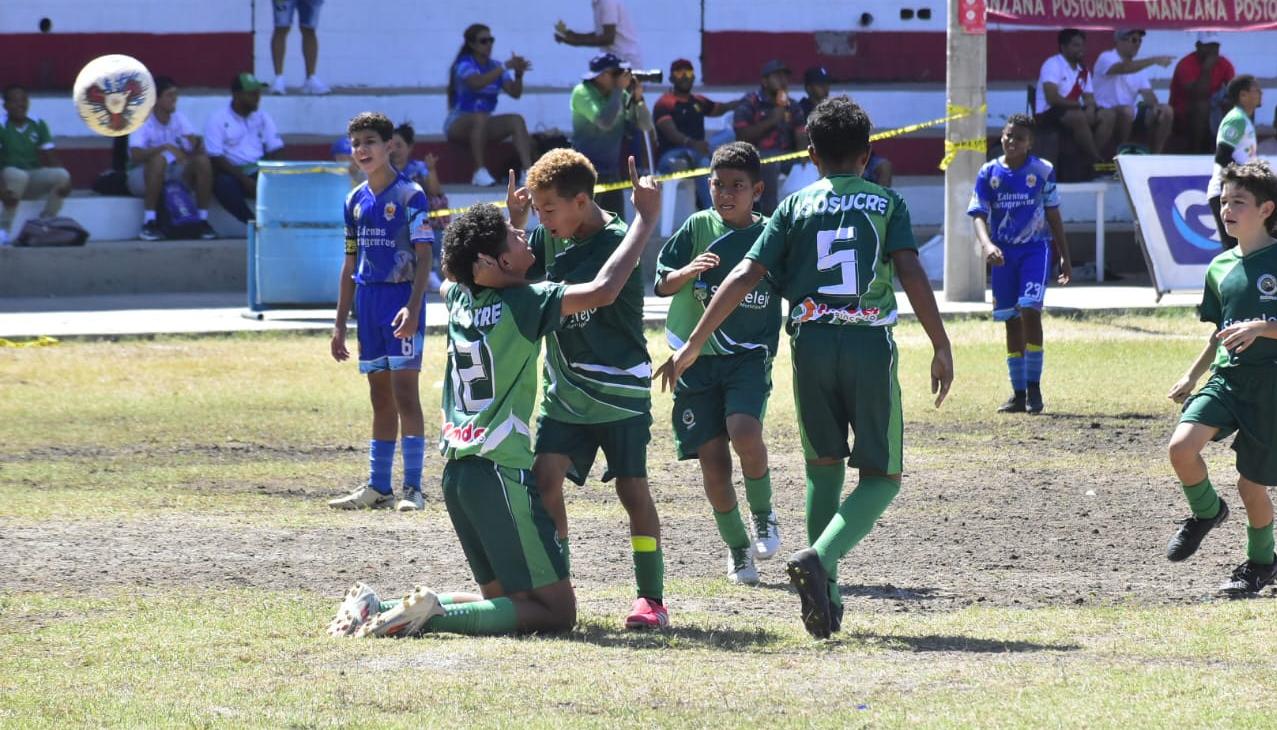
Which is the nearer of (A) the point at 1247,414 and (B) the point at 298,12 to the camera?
(A) the point at 1247,414

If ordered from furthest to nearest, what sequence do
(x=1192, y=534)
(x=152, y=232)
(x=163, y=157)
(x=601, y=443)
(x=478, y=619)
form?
(x=152, y=232), (x=163, y=157), (x=1192, y=534), (x=601, y=443), (x=478, y=619)

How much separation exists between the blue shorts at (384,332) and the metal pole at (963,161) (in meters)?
10.2

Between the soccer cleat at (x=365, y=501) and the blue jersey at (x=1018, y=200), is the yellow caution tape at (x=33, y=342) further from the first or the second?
the blue jersey at (x=1018, y=200)

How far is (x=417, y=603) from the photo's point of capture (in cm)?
638

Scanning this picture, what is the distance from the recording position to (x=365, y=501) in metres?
9.85

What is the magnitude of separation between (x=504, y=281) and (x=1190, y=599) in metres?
3.19

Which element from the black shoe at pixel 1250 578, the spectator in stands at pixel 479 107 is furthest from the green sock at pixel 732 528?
the spectator in stands at pixel 479 107

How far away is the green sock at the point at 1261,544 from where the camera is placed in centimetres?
752

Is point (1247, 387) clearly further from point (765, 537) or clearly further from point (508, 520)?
point (508, 520)

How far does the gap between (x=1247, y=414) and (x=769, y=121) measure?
14605 mm

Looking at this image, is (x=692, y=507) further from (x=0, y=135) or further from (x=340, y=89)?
(x=340, y=89)

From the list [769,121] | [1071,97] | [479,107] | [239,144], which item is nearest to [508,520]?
[769,121]

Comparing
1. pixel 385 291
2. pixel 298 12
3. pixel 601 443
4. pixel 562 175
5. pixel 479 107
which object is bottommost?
pixel 601 443

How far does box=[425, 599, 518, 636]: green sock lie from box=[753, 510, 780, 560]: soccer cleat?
2063 mm
